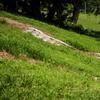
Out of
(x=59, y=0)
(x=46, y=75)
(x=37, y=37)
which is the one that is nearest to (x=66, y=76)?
(x=46, y=75)

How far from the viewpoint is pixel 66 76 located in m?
21.9

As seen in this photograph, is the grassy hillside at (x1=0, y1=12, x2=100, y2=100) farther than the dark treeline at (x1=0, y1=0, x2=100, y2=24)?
No

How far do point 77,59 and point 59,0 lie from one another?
31830 millimetres

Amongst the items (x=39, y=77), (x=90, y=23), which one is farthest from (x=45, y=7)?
(x=39, y=77)

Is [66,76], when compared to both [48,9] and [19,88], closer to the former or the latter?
[19,88]

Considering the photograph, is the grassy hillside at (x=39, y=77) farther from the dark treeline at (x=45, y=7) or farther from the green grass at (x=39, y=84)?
the dark treeline at (x=45, y=7)

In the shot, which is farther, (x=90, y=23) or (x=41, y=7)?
(x=90, y=23)

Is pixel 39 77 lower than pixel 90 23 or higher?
higher

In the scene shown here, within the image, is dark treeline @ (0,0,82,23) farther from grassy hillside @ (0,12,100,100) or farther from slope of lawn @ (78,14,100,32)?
grassy hillside @ (0,12,100,100)

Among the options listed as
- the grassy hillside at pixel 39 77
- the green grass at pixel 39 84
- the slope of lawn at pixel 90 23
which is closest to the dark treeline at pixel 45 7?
the slope of lawn at pixel 90 23

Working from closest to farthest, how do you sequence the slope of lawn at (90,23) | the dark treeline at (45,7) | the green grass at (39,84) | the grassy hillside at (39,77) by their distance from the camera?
1. the green grass at (39,84)
2. the grassy hillside at (39,77)
3. the dark treeline at (45,7)
4. the slope of lawn at (90,23)

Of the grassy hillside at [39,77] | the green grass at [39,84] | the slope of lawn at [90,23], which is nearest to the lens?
the green grass at [39,84]

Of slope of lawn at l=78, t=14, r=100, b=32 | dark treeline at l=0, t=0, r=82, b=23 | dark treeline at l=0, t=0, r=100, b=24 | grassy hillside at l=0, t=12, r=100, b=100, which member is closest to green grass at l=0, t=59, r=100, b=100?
grassy hillside at l=0, t=12, r=100, b=100

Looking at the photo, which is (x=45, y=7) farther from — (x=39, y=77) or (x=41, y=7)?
(x=39, y=77)
